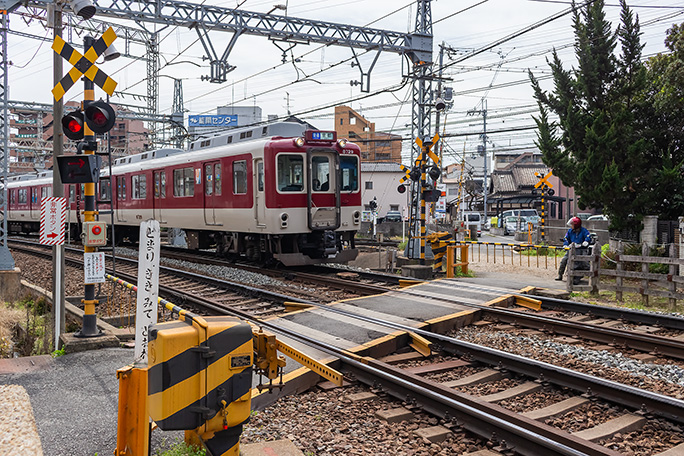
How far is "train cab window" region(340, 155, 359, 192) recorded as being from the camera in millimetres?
14695

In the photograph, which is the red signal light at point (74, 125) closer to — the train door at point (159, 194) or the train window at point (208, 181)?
the train window at point (208, 181)

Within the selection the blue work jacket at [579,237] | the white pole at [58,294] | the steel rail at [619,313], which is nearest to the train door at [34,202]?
the white pole at [58,294]

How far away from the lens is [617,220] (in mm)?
16188

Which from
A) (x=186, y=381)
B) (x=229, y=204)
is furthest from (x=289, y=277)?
(x=186, y=381)

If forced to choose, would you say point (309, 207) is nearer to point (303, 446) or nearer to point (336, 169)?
point (336, 169)

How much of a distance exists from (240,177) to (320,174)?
6.34 feet

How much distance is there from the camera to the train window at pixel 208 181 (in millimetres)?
15783

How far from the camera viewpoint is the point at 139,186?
20469 millimetres

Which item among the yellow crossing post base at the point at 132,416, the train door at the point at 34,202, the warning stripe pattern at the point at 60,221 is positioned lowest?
the yellow crossing post base at the point at 132,416

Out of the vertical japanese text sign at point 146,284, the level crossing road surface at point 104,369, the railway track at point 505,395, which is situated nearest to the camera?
the vertical japanese text sign at point 146,284

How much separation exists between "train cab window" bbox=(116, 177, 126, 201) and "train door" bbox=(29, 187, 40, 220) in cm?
825

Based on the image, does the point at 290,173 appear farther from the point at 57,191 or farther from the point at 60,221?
the point at 60,221

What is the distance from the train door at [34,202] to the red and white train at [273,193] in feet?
45.8

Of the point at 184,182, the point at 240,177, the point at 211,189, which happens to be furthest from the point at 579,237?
the point at 184,182
